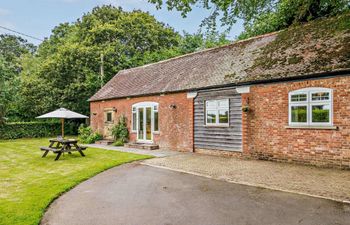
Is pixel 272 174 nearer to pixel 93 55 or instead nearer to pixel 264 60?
pixel 264 60

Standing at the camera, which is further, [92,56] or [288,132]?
[92,56]

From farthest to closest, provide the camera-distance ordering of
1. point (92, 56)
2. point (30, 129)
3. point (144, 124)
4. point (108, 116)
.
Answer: point (92, 56)
point (30, 129)
point (108, 116)
point (144, 124)

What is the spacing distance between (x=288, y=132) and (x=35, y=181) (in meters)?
8.92

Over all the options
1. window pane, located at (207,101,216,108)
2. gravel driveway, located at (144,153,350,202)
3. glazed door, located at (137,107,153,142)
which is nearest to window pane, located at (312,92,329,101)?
gravel driveway, located at (144,153,350,202)

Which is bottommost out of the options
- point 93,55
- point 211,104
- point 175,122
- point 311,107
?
point 175,122

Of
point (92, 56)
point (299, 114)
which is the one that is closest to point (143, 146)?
point (299, 114)

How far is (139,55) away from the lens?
29250mm

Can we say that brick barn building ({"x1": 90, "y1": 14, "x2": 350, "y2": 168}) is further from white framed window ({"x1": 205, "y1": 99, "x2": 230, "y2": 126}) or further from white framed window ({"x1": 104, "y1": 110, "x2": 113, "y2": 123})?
white framed window ({"x1": 104, "y1": 110, "x2": 113, "y2": 123})

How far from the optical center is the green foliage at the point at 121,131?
16.7 metres

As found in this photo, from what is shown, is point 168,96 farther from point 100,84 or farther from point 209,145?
point 100,84

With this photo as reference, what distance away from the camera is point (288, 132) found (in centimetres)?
930

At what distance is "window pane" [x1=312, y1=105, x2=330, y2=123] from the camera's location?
8422 millimetres

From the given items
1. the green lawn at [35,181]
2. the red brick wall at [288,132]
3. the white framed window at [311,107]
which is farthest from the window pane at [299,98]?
the green lawn at [35,181]

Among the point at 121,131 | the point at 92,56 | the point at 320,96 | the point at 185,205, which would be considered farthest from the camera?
the point at 92,56
